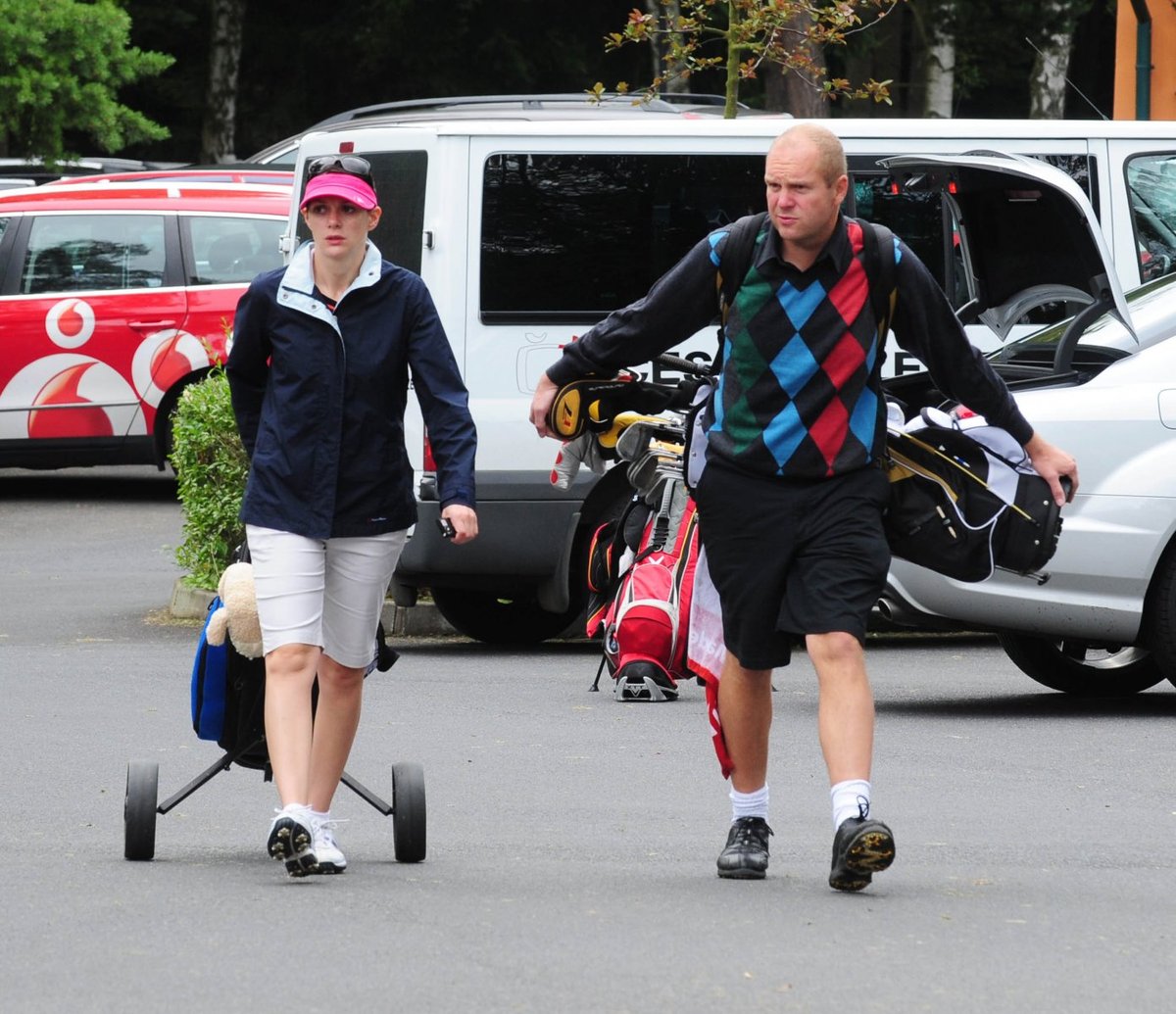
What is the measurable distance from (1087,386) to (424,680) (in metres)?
2.92

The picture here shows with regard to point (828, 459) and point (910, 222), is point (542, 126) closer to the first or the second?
point (910, 222)

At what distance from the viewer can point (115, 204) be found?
16.4 m

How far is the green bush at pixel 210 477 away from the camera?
1156 cm

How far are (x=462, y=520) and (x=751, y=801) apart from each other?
956mm

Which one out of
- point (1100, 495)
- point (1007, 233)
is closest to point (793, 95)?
point (1007, 233)

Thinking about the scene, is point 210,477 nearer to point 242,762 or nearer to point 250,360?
point 242,762

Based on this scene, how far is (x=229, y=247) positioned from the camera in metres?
16.3

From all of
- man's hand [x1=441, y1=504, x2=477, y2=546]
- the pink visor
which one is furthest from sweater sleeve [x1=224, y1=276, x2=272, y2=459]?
man's hand [x1=441, y1=504, x2=477, y2=546]

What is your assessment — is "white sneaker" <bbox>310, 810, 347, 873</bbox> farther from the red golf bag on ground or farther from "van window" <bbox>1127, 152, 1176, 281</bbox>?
"van window" <bbox>1127, 152, 1176, 281</bbox>

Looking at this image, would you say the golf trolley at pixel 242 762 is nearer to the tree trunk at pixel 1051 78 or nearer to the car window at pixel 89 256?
the car window at pixel 89 256


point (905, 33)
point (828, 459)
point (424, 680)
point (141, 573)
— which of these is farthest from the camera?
point (905, 33)

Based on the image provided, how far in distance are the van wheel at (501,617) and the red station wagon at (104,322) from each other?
4.84 m

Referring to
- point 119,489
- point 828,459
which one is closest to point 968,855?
point 828,459

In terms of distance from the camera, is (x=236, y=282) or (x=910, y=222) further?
(x=236, y=282)
